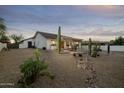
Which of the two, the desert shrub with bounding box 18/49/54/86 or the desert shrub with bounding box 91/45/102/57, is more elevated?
the desert shrub with bounding box 91/45/102/57

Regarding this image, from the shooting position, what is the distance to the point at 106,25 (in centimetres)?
308

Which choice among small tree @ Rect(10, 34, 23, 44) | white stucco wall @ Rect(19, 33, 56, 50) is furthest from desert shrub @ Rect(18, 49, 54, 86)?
small tree @ Rect(10, 34, 23, 44)

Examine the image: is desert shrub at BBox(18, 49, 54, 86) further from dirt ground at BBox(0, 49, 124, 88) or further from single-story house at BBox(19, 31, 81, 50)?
single-story house at BBox(19, 31, 81, 50)

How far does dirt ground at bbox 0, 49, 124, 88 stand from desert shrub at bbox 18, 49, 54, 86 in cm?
8

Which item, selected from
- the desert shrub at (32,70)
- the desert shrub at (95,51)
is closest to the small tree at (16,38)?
the desert shrub at (32,70)

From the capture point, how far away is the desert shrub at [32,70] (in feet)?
9.18

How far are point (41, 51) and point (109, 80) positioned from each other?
3.75ft

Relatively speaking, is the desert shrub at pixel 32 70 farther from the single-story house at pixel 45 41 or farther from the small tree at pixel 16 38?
the small tree at pixel 16 38

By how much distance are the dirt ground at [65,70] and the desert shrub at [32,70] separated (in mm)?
78

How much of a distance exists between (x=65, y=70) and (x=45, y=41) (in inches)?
22.4

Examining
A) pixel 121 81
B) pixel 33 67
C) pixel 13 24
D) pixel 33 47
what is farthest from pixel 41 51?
pixel 121 81

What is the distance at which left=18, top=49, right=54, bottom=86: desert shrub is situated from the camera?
280 cm

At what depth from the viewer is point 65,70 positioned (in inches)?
120

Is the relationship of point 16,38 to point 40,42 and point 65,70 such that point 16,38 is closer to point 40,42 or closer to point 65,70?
point 40,42
